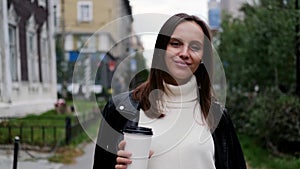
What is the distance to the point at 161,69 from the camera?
147 centimetres

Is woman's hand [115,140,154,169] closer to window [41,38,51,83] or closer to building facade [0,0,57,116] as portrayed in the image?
building facade [0,0,57,116]

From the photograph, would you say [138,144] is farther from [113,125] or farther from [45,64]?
[45,64]

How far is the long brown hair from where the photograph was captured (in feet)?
4.68

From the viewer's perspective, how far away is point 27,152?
3914 mm

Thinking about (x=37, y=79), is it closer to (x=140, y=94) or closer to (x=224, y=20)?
(x=140, y=94)

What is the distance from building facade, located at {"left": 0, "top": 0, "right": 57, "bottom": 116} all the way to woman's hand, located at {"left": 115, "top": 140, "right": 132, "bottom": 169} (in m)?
1.69

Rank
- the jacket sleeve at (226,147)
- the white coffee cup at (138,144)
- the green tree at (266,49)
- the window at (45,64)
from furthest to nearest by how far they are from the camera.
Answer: the green tree at (266,49), the window at (45,64), the jacket sleeve at (226,147), the white coffee cup at (138,144)

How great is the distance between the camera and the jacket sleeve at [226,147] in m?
1.63

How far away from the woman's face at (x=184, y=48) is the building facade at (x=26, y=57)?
5.56 ft

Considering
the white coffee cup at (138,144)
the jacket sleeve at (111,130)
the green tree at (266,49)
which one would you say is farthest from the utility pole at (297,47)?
the white coffee cup at (138,144)

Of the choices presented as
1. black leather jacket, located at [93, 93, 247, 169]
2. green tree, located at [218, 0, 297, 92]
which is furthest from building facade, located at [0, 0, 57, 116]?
green tree, located at [218, 0, 297, 92]

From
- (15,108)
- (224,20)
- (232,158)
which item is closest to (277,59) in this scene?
(224,20)

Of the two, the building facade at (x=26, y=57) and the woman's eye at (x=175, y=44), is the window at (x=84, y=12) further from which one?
the woman's eye at (x=175, y=44)

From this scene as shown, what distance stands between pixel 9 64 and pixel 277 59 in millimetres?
6150
